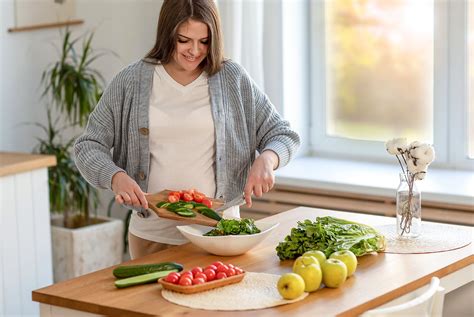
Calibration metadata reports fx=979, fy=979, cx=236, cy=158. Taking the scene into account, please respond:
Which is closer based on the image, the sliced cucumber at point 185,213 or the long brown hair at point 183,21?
the sliced cucumber at point 185,213

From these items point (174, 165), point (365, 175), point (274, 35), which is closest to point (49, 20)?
point (274, 35)

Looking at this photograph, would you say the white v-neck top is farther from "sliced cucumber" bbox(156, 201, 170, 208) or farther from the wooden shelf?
the wooden shelf

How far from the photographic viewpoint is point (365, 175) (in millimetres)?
4355

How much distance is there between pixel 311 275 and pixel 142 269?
1.51ft

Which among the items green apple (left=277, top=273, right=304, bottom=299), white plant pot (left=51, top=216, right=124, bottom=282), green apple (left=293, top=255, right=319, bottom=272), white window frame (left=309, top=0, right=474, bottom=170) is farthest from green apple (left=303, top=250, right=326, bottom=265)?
white plant pot (left=51, top=216, right=124, bottom=282)

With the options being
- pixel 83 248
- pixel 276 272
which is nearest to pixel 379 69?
pixel 83 248

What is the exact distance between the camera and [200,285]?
2.46 meters

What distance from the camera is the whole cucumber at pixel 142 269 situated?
8.51ft

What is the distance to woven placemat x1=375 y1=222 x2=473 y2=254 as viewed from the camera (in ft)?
9.48

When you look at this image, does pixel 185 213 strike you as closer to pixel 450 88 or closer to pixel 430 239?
pixel 430 239

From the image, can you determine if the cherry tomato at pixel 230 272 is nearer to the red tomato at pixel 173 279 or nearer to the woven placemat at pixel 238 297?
the woven placemat at pixel 238 297

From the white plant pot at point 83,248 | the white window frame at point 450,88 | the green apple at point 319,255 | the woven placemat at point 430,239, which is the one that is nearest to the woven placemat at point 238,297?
the green apple at point 319,255

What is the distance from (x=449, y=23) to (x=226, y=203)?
5.47 ft

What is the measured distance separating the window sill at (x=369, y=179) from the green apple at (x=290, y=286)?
1673mm
